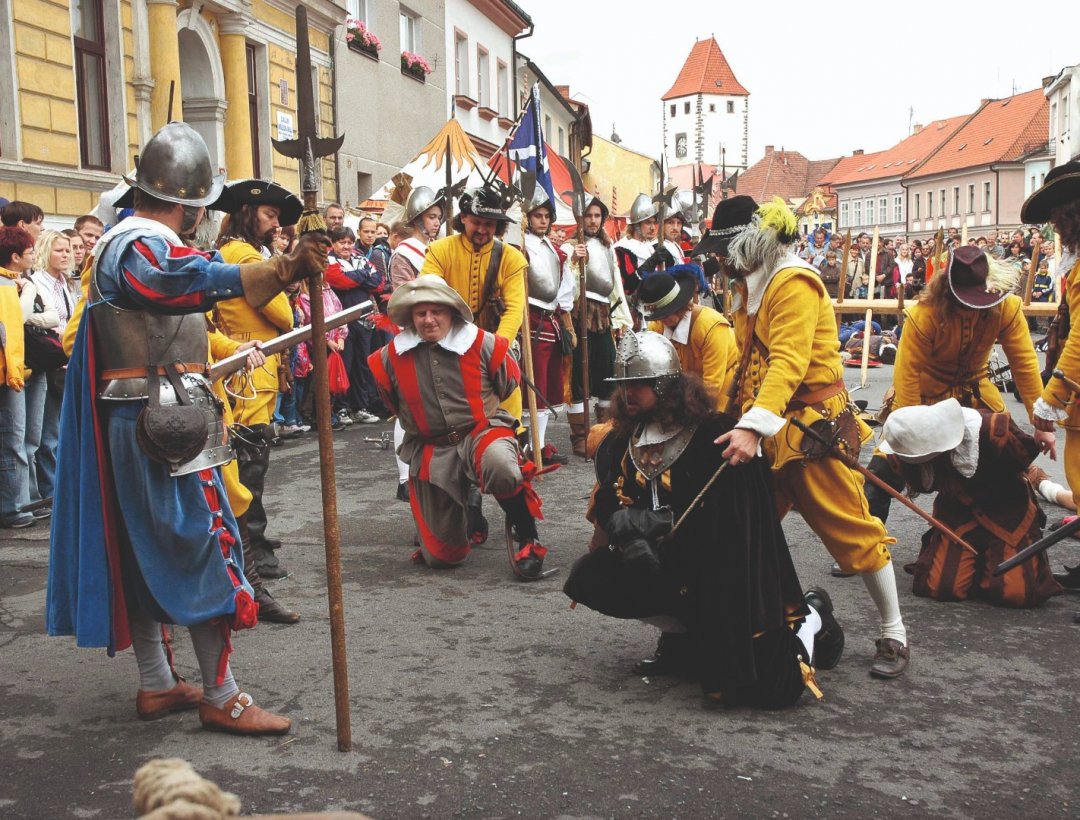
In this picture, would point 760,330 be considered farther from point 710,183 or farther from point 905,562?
point 710,183


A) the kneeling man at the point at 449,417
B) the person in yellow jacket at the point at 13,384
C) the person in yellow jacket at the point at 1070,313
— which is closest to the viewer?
the person in yellow jacket at the point at 1070,313

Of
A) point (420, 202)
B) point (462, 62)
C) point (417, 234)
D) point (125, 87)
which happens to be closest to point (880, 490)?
point (417, 234)

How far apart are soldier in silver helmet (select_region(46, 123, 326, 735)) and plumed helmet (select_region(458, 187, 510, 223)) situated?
125 inches

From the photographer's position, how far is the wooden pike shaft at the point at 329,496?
10.8ft

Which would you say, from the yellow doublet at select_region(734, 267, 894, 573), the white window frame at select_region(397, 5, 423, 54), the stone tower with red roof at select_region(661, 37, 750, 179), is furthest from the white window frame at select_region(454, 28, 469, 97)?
the stone tower with red roof at select_region(661, 37, 750, 179)

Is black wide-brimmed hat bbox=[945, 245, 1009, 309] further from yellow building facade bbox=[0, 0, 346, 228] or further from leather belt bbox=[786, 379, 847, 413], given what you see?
yellow building facade bbox=[0, 0, 346, 228]

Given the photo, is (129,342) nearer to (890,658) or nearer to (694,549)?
(694,549)

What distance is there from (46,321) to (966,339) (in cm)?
526

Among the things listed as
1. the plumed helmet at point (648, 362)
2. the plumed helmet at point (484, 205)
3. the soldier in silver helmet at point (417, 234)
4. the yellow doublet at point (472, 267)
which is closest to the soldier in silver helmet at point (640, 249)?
the soldier in silver helmet at point (417, 234)

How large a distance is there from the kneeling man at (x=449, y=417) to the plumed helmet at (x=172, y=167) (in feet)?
6.84

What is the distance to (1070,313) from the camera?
4.89m

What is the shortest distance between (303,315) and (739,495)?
7051 millimetres

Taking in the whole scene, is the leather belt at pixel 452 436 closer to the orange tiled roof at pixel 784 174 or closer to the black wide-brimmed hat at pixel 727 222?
the black wide-brimmed hat at pixel 727 222

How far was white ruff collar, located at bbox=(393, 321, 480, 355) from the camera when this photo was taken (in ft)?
18.9
